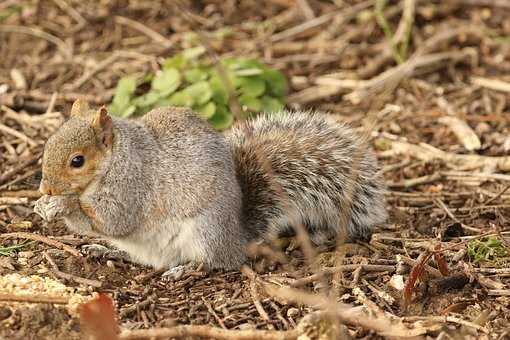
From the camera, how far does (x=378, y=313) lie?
334 cm

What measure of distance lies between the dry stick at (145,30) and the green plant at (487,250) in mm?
3314

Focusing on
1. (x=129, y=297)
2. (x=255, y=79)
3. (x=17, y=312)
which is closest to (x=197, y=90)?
(x=255, y=79)

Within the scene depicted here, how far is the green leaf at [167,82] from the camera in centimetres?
539

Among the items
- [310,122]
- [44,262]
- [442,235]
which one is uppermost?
[310,122]

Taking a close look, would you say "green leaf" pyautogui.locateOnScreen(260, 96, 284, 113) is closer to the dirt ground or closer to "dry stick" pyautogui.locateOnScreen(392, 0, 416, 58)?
the dirt ground

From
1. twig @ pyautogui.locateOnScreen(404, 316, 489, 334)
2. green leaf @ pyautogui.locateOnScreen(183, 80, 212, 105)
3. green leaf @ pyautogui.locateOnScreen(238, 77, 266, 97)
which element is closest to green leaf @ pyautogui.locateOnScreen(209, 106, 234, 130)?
green leaf @ pyautogui.locateOnScreen(183, 80, 212, 105)

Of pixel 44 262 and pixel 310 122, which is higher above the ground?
pixel 310 122

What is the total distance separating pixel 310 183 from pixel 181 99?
1.50 metres

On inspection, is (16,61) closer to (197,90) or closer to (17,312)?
(197,90)

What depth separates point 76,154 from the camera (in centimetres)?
360

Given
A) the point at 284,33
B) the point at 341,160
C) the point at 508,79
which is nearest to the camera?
the point at 341,160

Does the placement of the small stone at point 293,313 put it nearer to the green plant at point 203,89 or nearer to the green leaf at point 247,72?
the green plant at point 203,89

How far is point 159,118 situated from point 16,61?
2861 millimetres

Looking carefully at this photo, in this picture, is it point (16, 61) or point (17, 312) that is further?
point (16, 61)
